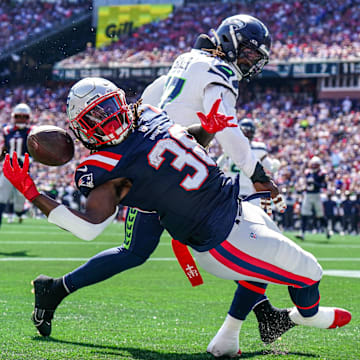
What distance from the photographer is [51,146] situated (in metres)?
2.80

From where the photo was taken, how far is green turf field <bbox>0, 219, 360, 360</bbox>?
10.3ft

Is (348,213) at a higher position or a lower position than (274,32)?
lower

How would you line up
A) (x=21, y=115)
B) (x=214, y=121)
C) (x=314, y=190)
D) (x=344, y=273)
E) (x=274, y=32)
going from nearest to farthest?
(x=214, y=121)
(x=344, y=273)
(x=21, y=115)
(x=314, y=190)
(x=274, y=32)

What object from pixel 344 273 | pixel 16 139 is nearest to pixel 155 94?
pixel 344 273

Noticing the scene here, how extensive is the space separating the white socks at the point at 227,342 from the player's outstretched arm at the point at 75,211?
915mm

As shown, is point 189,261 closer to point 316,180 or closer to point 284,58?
point 316,180

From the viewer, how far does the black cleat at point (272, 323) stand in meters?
3.34

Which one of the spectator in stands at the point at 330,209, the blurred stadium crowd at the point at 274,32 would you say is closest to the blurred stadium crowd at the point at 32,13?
the blurred stadium crowd at the point at 274,32

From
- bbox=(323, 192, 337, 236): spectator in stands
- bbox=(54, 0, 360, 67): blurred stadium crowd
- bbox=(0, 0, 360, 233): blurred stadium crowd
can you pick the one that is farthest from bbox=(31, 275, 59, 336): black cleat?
bbox=(54, 0, 360, 67): blurred stadium crowd

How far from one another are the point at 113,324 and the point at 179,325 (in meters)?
0.36

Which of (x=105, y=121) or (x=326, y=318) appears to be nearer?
(x=105, y=121)

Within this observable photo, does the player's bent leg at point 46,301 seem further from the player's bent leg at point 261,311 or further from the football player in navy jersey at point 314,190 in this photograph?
the football player in navy jersey at point 314,190

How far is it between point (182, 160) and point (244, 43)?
1.45 m

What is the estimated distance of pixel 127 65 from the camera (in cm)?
2348
